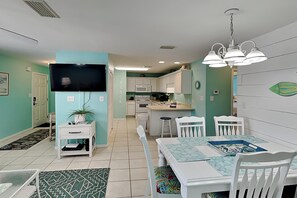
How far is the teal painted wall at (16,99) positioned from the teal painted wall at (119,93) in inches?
120

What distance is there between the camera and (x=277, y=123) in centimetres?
243

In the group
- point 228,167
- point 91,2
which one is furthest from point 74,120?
point 228,167

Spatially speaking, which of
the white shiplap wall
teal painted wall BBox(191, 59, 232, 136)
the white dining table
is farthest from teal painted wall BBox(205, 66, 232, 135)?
the white dining table

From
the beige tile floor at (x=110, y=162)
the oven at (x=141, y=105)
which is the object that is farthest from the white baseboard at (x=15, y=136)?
the oven at (x=141, y=105)

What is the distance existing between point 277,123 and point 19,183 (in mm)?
3304

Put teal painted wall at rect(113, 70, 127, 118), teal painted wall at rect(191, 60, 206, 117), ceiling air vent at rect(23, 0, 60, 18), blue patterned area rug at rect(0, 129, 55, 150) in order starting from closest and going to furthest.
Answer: ceiling air vent at rect(23, 0, 60, 18) → blue patterned area rug at rect(0, 129, 55, 150) → teal painted wall at rect(191, 60, 206, 117) → teal painted wall at rect(113, 70, 127, 118)

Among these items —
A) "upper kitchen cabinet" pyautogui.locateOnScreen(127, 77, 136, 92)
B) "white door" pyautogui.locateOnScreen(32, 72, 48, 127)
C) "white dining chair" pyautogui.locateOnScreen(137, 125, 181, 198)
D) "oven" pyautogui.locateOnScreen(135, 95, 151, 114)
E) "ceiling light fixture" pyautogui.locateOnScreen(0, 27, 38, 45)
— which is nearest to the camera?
"white dining chair" pyautogui.locateOnScreen(137, 125, 181, 198)

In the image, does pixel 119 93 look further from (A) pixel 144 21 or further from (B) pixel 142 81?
(A) pixel 144 21

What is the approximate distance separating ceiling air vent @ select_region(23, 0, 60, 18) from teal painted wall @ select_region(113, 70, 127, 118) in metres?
5.39

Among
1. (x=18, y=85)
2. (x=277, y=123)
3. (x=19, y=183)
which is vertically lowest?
(x=19, y=183)

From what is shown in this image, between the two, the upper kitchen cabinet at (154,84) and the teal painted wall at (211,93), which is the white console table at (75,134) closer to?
the teal painted wall at (211,93)

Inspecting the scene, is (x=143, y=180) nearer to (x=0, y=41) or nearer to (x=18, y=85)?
(x=0, y=41)

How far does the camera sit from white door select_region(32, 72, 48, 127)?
6.09 metres

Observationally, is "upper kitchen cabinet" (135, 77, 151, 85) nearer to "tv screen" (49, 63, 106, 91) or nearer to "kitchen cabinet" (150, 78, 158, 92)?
"kitchen cabinet" (150, 78, 158, 92)
